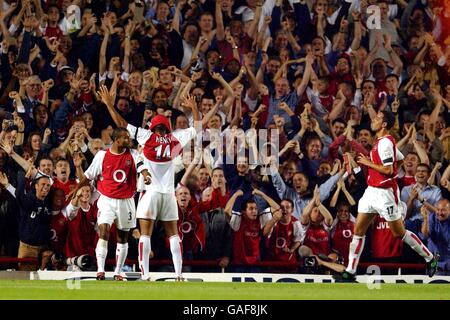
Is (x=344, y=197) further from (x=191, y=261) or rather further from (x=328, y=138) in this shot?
(x=191, y=261)

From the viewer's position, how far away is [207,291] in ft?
43.6

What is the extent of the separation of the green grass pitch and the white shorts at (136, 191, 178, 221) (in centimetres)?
110

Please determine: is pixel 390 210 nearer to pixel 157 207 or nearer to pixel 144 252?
pixel 157 207

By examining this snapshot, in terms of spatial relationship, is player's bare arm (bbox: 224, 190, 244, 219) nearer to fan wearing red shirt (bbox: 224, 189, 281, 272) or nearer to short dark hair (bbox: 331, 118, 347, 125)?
fan wearing red shirt (bbox: 224, 189, 281, 272)

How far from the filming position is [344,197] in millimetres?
19578

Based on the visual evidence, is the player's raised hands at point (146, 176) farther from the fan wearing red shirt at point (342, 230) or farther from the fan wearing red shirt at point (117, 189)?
the fan wearing red shirt at point (342, 230)

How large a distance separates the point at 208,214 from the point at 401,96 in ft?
18.6

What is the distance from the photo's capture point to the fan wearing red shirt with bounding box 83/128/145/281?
611 inches

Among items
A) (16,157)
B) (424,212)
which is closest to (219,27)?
(16,157)

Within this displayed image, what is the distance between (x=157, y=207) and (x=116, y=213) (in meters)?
0.60
